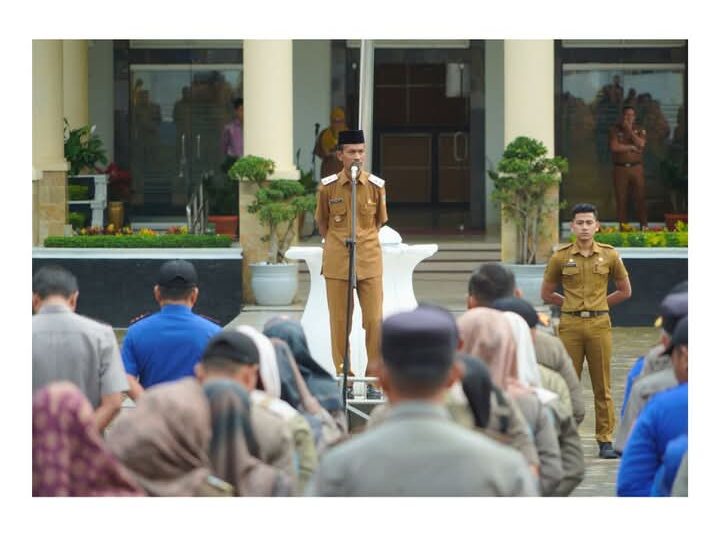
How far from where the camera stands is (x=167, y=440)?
5625 mm

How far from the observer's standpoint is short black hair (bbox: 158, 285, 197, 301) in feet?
26.7

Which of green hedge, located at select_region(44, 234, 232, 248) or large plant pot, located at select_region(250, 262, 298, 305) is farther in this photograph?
green hedge, located at select_region(44, 234, 232, 248)

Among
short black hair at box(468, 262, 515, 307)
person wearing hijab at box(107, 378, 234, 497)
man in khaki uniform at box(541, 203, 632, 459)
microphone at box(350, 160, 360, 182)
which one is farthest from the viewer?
microphone at box(350, 160, 360, 182)

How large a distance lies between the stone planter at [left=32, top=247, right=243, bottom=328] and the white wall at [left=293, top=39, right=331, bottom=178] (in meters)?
6.05

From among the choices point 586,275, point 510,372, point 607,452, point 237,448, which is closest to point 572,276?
point 586,275

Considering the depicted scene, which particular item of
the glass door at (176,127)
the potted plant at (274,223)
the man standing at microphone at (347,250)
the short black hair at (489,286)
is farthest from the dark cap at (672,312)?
the glass door at (176,127)

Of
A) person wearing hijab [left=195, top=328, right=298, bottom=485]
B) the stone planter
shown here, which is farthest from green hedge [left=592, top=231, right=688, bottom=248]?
person wearing hijab [left=195, top=328, right=298, bottom=485]

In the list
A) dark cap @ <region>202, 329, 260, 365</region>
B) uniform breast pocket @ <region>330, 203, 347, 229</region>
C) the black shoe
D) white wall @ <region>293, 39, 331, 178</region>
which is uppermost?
white wall @ <region>293, 39, 331, 178</region>

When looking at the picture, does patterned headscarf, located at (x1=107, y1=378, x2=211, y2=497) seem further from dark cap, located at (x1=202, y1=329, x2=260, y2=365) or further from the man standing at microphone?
the man standing at microphone

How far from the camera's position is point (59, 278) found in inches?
295

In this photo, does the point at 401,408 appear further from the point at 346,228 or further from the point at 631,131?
the point at 631,131

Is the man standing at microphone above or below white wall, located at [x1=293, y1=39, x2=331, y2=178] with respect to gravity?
below

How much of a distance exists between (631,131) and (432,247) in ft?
28.9

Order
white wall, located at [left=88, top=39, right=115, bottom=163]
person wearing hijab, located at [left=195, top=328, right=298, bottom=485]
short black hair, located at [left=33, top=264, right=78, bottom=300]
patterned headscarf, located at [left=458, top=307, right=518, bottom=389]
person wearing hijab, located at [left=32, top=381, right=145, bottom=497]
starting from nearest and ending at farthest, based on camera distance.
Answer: person wearing hijab, located at [left=32, top=381, right=145, bottom=497], person wearing hijab, located at [left=195, top=328, right=298, bottom=485], patterned headscarf, located at [left=458, top=307, right=518, bottom=389], short black hair, located at [left=33, top=264, right=78, bottom=300], white wall, located at [left=88, top=39, right=115, bottom=163]
